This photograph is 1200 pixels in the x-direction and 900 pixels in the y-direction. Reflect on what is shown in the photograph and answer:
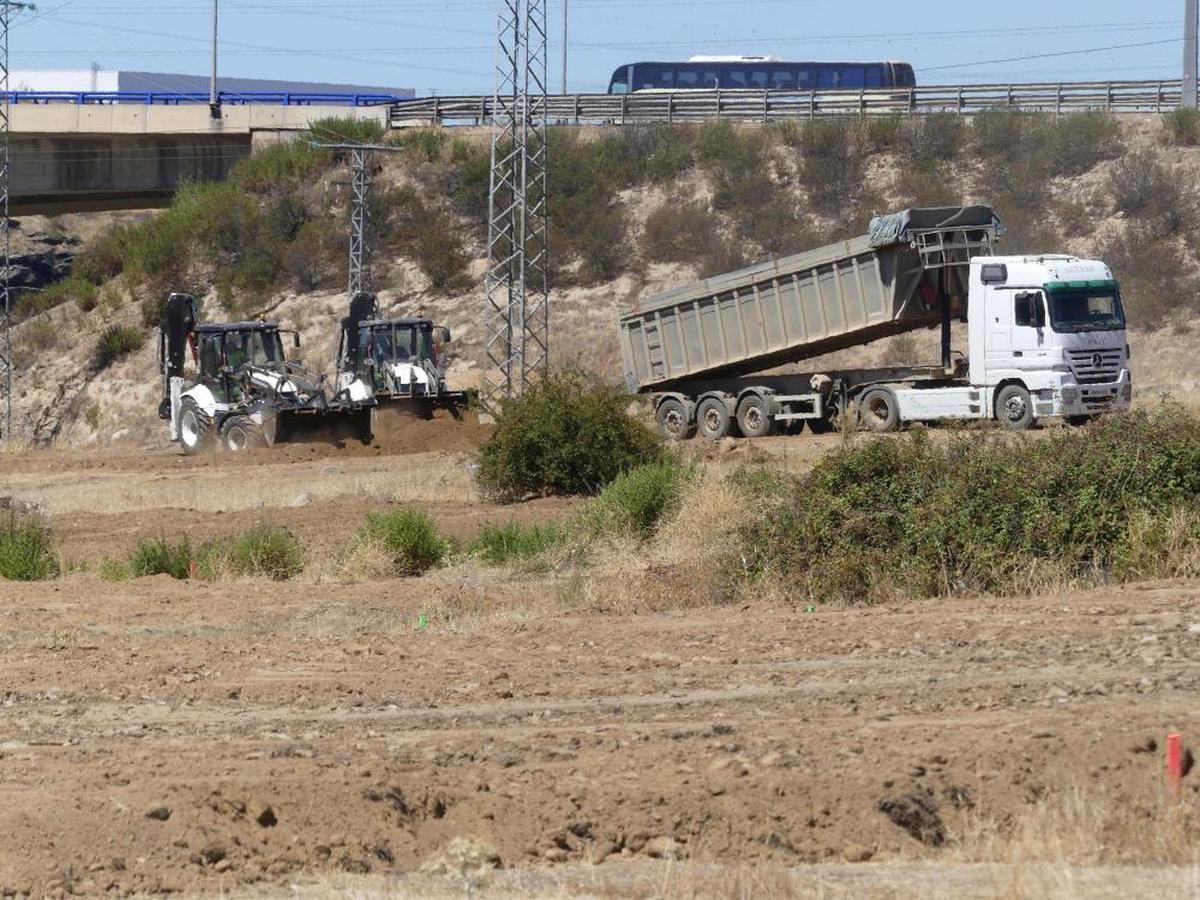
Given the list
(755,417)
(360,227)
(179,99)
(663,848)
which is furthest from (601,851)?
(179,99)

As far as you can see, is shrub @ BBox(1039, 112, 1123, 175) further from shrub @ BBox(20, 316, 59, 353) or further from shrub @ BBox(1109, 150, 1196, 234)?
shrub @ BBox(20, 316, 59, 353)

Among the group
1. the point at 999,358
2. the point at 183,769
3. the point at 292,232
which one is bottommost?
the point at 183,769

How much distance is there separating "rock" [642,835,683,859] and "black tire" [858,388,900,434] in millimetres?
24828

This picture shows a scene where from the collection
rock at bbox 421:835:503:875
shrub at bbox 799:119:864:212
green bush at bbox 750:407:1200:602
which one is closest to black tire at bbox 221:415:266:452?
green bush at bbox 750:407:1200:602

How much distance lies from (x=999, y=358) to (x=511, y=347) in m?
11.5

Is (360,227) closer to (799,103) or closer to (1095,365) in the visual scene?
(799,103)

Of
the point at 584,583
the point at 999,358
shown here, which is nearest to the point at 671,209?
the point at 999,358

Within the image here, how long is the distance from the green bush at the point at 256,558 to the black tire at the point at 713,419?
16569mm

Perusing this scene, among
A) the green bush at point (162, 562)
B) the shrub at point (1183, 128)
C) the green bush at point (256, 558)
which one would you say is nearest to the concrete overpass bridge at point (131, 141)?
the shrub at point (1183, 128)

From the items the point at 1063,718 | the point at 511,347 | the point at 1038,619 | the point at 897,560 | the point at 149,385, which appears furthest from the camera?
the point at 149,385

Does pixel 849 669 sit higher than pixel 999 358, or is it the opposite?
pixel 999 358

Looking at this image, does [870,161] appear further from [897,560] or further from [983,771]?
[983,771]

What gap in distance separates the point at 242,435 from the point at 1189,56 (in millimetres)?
32529

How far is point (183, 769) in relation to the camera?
930cm
